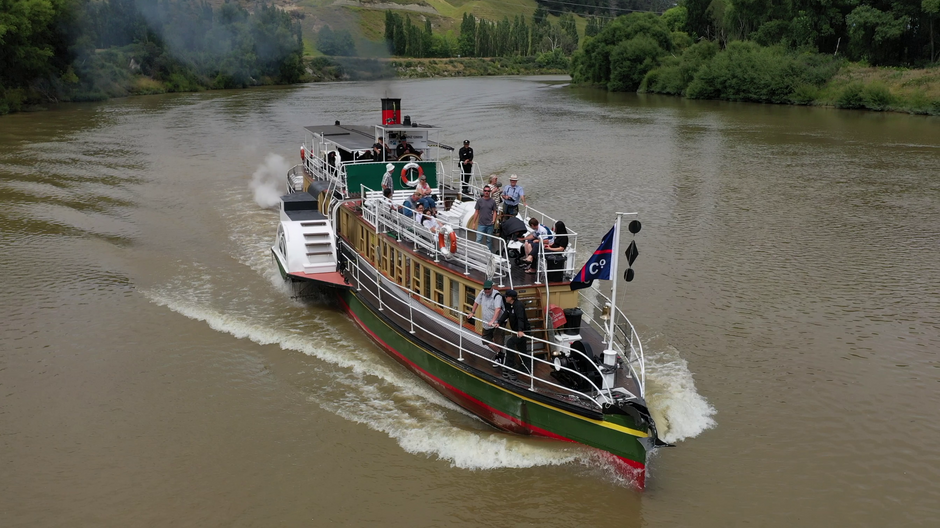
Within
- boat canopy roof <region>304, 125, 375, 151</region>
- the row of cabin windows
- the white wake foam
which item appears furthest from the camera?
the white wake foam

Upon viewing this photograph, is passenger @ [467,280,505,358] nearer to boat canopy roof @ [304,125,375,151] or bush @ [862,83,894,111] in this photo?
boat canopy roof @ [304,125,375,151]

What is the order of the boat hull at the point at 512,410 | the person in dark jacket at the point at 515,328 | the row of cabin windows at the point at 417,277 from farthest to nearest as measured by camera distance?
the row of cabin windows at the point at 417,277, the person in dark jacket at the point at 515,328, the boat hull at the point at 512,410

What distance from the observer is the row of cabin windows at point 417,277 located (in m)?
14.3

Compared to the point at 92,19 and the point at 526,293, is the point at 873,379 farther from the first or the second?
the point at 92,19

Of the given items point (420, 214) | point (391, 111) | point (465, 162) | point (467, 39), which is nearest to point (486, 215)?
point (420, 214)

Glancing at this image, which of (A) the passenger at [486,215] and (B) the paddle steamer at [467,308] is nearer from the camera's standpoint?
(B) the paddle steamer at [467,308]

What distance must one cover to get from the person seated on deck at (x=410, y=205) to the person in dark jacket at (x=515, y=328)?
4.63 meters

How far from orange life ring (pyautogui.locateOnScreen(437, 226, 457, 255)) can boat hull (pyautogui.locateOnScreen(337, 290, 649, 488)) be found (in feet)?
6.25

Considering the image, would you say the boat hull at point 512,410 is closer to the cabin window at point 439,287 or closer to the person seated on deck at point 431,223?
the cabin window at point 439,287

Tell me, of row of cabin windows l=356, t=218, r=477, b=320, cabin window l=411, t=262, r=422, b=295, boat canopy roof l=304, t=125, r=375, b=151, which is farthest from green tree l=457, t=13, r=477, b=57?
cabin window l=411, t=262, r=422, b=295

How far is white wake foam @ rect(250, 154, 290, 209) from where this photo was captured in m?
30.6

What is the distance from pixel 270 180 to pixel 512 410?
2393 centimetres

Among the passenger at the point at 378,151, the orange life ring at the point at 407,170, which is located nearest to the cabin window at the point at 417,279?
the orange life ring at the point at 407,170

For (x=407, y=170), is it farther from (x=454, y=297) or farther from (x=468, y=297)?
(x=468, y=297)
